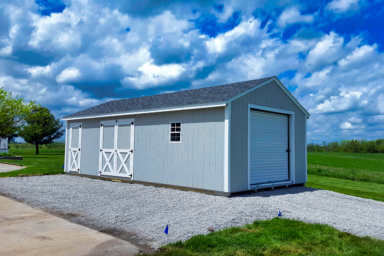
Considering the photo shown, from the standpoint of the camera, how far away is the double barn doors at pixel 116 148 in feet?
37.1

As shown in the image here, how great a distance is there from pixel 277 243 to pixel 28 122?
39.2 m

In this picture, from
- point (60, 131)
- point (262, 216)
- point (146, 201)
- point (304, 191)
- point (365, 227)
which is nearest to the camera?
point (365, 227)

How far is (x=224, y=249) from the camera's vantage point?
4.16m

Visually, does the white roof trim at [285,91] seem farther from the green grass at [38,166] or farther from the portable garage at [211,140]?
the green grass at [38,166]

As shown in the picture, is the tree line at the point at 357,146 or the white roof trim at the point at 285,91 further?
the tree line at the point at 357,146

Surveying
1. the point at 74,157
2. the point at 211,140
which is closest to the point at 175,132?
the point at 211,140

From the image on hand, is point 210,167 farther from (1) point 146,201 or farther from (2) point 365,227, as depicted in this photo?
(2) point 365,227

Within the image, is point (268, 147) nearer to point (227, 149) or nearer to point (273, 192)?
point (273, 192)

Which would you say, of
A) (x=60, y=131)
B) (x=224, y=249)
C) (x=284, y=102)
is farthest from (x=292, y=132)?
(x=60, y=131)

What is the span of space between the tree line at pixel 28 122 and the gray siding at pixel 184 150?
25773mm

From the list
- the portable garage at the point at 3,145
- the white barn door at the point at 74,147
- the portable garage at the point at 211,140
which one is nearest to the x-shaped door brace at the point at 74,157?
the white barn door at the point at 74,147

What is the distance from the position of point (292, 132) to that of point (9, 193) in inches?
380

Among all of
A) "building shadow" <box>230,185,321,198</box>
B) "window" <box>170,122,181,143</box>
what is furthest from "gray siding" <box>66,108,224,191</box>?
"building shadow" <box>230,185,321,198</box>

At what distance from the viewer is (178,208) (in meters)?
6.88
